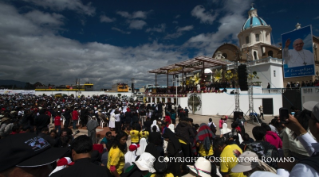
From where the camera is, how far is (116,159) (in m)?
3.35

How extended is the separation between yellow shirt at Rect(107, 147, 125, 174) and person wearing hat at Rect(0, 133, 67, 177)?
2090 mm

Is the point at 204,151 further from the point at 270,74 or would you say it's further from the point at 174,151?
the point at 270,74

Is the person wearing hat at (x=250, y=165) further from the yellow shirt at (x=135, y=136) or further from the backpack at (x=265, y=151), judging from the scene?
the yellow shirt at (x=135, y=136)

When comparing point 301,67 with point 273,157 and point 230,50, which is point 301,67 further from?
point 230,50

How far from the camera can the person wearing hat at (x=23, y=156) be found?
3.86ft

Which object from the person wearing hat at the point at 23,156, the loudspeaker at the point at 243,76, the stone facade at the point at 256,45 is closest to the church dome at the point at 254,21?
→ the stone facade at the point at 256,45

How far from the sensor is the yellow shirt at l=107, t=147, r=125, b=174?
3324mm

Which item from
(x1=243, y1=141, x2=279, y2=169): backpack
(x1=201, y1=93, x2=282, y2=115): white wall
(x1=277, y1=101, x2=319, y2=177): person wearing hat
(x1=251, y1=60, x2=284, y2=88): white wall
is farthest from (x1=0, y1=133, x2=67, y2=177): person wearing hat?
(x1=251, y1=60, x2=284, y2=88): white wall

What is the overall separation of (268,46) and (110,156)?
129 feet

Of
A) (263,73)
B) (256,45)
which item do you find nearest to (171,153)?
(263,73)

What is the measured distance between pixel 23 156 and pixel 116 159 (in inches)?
92.8

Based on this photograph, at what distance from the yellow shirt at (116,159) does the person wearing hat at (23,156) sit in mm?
2090

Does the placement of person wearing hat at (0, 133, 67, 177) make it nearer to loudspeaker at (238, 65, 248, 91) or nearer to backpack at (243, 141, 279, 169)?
backpack at (243, 141, 279, 169)

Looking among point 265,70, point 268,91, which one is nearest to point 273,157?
point 268,91
